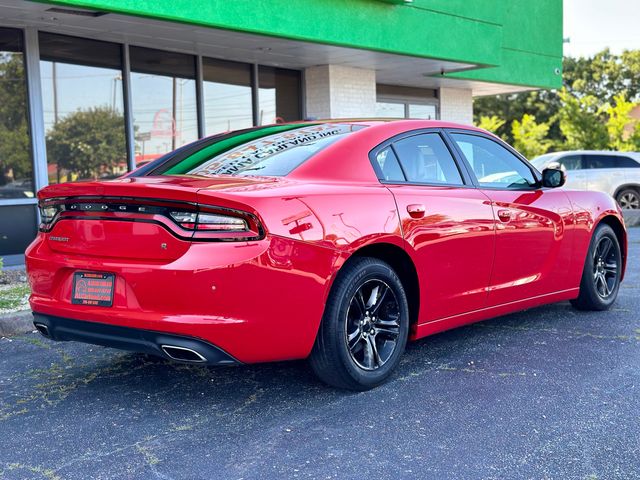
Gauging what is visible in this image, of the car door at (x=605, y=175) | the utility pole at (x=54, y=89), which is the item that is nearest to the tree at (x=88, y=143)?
the utility pole at (x=54, y=89)

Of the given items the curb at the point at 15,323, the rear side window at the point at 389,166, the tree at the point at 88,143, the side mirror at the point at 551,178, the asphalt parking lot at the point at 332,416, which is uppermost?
the tree at the point at 88,143

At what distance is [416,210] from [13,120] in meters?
7.31

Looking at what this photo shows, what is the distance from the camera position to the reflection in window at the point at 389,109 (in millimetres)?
15953

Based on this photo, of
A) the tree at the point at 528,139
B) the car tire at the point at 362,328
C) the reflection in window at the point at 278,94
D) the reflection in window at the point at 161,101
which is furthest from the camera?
the tree at the point at 528,139

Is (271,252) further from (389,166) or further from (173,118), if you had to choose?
(173,118)

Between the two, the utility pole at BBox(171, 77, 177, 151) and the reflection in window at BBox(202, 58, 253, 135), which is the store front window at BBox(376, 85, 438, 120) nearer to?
the reflection in window at BBox(202, 58, 253, 135)

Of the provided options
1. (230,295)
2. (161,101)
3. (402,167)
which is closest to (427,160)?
(402,167)

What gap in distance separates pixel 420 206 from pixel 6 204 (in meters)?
7.14

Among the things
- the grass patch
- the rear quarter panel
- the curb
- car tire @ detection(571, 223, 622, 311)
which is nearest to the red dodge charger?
the rear quarter panel

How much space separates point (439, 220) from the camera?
14.2 feet

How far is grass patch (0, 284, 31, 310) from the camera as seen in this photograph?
6.19 metres

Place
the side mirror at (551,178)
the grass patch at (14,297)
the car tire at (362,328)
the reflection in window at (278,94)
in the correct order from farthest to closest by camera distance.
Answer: the reflection in window at (278,94)
the grass patch at (14,297)
the side mirror at (551,178)
the car tire at (362,328)

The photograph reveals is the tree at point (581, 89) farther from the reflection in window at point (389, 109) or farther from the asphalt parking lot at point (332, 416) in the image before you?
the asphalt parking lot at point (332, 416)

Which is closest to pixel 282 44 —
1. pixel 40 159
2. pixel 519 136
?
pixel 40 159
